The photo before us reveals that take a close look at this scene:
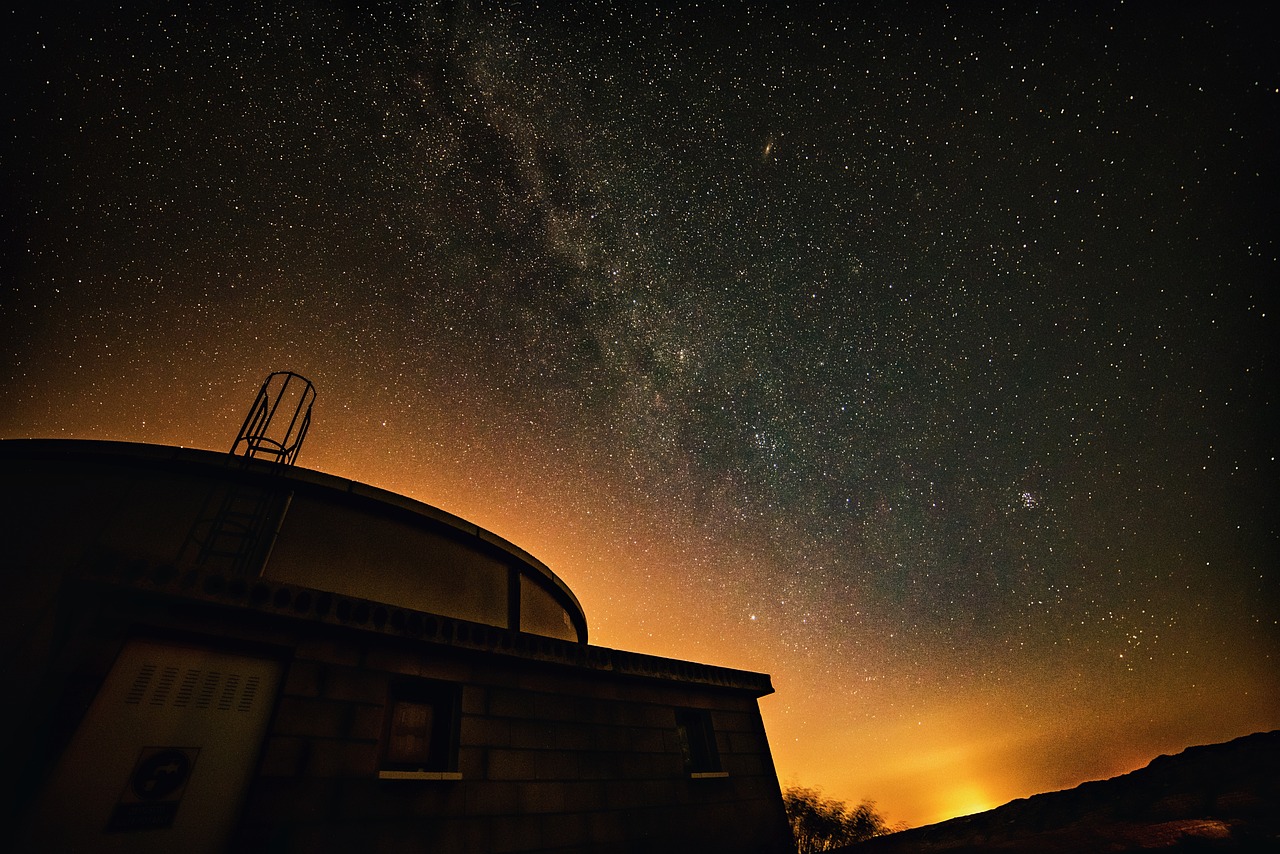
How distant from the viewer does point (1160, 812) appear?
15.6ft

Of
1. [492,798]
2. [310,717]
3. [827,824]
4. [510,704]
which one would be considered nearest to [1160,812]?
[492,798]

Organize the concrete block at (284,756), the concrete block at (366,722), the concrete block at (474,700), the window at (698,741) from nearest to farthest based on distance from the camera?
1. the concrete block at (284,756)
2. the concrete block at (366,722)
3. the concrete block at (474,700)
4. the window at (698,741)

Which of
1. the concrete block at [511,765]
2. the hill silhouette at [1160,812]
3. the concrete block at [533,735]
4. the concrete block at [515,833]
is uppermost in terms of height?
the concrete block at [533,735]

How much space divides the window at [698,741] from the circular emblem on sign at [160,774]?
7795 mm

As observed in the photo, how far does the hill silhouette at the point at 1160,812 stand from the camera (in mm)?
4195

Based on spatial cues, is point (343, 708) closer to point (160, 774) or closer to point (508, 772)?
point (160, 774)

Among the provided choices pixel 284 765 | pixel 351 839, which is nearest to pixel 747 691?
pixel 351 839

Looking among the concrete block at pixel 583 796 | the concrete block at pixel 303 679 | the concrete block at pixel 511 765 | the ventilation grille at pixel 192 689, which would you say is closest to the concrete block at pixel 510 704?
the concrete block at pixel 511 765

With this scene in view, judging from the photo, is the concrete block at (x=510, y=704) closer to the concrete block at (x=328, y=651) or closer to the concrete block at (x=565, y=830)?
the concrete block at (x=565, y=830)

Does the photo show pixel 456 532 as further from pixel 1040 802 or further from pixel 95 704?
pixel 1040 802

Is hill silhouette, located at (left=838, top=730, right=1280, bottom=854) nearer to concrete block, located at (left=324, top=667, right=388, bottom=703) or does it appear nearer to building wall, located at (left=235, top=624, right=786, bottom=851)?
building wall, located at (left=235, top=624, right=786, bottom=851)

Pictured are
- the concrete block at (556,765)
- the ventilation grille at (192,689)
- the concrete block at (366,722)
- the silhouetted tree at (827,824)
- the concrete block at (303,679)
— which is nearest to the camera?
the ventilation grille at (192,689)

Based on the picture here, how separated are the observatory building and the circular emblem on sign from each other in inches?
0.9

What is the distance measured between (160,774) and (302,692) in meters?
1.49
